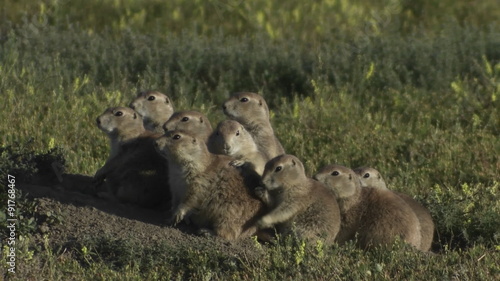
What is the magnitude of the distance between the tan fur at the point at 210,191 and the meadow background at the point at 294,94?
1.34 ft

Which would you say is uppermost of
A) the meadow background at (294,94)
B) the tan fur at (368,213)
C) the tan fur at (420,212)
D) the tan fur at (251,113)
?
the tan fur at (368,213)

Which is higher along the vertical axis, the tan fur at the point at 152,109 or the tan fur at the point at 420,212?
the tan fur at the point at 420,212

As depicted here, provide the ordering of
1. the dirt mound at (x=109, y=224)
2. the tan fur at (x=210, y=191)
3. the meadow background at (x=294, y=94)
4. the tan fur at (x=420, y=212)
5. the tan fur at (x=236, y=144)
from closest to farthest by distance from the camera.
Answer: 1. the meadow background at (x=294, y=94)
2. the dirt mound at (x=109, y=224)
3. the tan fur at (x=210, y=191)
4. the tan fur at (x=420, y=212)
5. the tan fur at (x=236, y=144)

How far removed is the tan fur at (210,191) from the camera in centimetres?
779

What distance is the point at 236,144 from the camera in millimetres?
8969

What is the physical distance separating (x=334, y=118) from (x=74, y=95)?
10.4 ft

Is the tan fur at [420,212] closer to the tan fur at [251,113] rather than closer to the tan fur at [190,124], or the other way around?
the tan fur at [251,113]

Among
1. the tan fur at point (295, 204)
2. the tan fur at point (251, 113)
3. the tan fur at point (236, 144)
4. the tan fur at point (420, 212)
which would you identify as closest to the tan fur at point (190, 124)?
the tan fur at point (236, 144)

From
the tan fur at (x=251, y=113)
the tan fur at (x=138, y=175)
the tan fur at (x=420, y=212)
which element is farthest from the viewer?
the tan fur at (x=251, y=113)

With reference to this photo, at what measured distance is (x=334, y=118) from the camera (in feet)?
39.9

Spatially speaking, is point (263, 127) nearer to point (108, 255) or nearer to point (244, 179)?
point (244, 179)

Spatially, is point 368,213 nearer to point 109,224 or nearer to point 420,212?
point 420,212

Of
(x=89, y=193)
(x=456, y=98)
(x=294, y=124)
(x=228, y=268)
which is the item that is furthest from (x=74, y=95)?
(x=228, y=268)

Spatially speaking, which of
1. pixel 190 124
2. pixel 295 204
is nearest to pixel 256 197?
pixel 295 204
